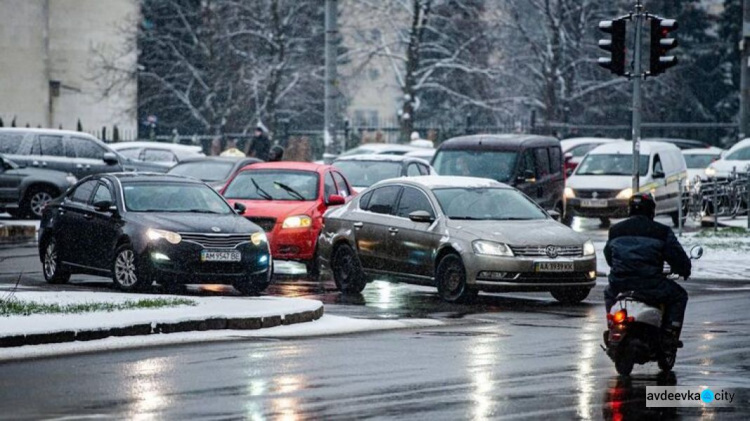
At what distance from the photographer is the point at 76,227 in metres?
21.5

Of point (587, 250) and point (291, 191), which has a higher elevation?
point (291, 191)

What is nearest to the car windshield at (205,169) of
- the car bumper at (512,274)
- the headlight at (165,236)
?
the headlight at (165,236)

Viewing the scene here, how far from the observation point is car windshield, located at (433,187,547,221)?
2067 centimetres

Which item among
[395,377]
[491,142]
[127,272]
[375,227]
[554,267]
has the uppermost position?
[491,142]

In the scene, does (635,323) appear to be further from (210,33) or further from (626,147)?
(210,33)

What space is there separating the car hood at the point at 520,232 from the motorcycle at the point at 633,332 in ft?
22.3

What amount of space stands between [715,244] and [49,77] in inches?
1736

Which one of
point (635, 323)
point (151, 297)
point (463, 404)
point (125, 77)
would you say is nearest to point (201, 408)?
point (463, 404)

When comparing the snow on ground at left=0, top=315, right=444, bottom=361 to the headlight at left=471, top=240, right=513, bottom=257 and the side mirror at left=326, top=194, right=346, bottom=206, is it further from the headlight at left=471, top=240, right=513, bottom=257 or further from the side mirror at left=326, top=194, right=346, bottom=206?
the side mirror at left=326, top=194, right=346, bottom=206

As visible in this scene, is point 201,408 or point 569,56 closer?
point 201,408

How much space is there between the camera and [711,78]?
84250 mm

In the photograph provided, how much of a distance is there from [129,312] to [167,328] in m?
0.79

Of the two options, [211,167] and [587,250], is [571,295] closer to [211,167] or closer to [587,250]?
[587,250]

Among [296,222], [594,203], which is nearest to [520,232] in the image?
[296,222]
